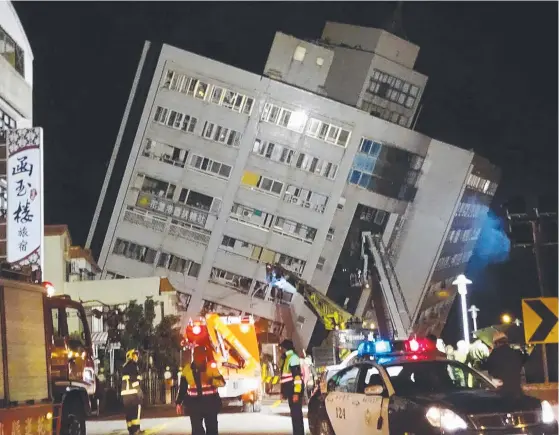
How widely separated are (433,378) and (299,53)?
4265 centimetres

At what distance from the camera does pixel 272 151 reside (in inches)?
1873

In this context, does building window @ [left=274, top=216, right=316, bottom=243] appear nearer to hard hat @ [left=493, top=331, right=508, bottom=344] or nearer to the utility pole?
the utility pole

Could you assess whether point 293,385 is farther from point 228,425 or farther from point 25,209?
point 25,209

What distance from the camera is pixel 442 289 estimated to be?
61031 mm

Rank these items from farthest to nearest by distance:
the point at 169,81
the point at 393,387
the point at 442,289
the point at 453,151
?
1. the point at 442,289
2. the point at 453,151
3. the point at 169,81
4. the point at 393,387

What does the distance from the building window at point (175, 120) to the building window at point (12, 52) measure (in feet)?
64.4

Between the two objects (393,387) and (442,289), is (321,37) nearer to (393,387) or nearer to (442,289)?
(442,289)

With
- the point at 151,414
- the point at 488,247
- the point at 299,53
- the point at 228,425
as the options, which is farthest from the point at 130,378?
the point at 488,247

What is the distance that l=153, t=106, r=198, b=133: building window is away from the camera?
46.9m

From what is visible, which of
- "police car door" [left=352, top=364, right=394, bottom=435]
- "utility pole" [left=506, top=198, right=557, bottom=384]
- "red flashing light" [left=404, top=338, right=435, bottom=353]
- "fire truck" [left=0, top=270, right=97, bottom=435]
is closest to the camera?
"fire truck" [left=0, top=270, right=97, bottom=435]

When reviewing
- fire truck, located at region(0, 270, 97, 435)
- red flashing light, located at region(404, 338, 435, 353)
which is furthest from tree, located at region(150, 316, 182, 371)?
fire truck, located at region(0, 270, 97, 435)

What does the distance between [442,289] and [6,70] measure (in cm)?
4331

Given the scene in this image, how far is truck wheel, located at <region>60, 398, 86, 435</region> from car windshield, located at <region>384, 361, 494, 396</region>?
4722 millimetres

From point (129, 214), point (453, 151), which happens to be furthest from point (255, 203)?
point (453, 151)
